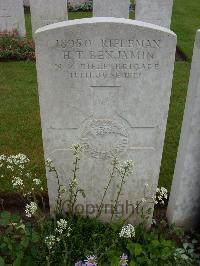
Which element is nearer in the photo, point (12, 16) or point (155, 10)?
point (155, 10)

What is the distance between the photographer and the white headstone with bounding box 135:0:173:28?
7.45 meters

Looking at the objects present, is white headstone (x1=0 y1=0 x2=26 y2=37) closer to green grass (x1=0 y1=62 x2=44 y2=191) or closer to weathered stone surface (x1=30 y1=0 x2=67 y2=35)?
weathered stone surface (x1=30 y1=0 x2=67 y2=35)

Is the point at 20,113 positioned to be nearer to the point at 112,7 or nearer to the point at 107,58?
the point at 107,58

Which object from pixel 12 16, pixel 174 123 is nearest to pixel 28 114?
pixel 174 123

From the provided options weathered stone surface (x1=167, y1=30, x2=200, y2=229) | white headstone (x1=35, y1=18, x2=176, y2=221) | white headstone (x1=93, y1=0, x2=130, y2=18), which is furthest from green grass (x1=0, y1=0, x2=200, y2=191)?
white headstone (x1=93, y1=0, x2=130, y2=18)

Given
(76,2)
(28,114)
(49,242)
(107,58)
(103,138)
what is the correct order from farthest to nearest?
(76,2)
(28,114)
(103,138)
(107,58)
(49,242)

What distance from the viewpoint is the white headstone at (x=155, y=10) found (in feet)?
24.4

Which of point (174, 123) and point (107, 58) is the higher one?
point (107, 58)

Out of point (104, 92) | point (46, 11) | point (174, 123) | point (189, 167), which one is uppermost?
point (46, 11)

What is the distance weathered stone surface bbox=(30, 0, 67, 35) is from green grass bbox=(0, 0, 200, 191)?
4.26ft

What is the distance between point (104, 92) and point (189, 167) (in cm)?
96

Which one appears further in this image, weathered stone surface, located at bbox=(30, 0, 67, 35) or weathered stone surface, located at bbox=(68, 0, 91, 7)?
weathered stone surface, located at bbox=(68, 0, 91, 7)

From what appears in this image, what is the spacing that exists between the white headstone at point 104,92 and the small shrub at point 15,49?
16.4 feet

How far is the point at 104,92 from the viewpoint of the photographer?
2832 mm
